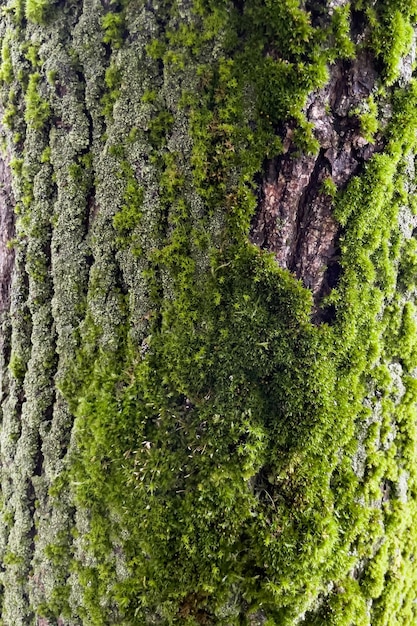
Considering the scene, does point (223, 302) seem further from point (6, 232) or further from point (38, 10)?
point (38, 10)

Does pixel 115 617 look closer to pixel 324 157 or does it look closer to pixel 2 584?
pixel 2 584

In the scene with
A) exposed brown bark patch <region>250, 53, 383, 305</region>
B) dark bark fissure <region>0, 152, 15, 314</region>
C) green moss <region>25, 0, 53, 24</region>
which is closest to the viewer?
exposed brown bark patch <region>250, 53, 383, 305</region>

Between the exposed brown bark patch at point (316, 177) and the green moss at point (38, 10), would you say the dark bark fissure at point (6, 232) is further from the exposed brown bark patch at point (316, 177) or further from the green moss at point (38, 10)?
the exposed brown bark patch at point (316, 177)

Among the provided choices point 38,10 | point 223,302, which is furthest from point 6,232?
point 223,302

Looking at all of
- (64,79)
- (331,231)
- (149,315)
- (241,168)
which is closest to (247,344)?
(149,315)

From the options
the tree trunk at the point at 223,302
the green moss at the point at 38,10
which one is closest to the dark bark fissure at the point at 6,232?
the tree trunk at the point at 223,302

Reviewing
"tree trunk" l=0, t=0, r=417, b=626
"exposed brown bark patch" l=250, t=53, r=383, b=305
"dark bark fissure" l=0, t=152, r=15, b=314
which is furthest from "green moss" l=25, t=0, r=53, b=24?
"exposed brown bark patch" l=250, t=53, r=383, b=305

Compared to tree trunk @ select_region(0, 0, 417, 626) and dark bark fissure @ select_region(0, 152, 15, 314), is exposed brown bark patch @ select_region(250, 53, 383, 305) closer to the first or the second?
tree trunk @ select_region(0, 0, 417, 626)
